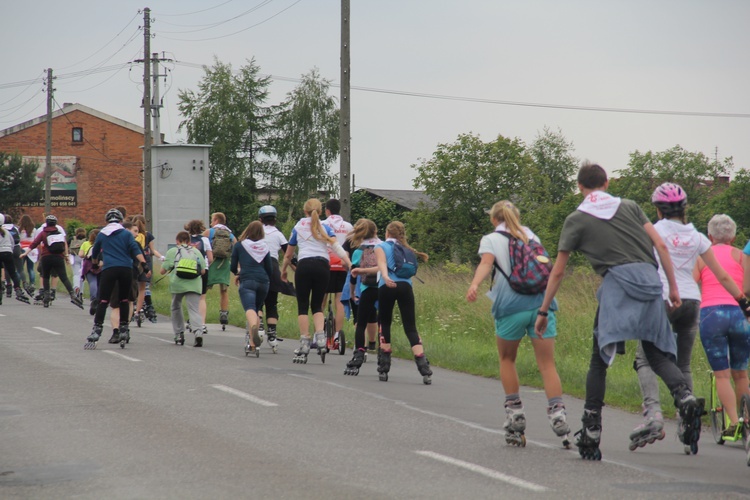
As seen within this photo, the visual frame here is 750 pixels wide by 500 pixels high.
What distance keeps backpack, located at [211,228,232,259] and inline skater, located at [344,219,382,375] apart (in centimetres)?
574

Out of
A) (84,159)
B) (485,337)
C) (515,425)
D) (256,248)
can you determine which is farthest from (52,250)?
(84,159)

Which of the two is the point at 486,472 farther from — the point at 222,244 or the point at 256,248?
the point at 222,244

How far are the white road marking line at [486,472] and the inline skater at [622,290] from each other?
0.84 m

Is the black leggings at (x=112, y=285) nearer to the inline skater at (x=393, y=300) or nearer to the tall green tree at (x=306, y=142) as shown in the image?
the inline skater at (x=393, y=300)

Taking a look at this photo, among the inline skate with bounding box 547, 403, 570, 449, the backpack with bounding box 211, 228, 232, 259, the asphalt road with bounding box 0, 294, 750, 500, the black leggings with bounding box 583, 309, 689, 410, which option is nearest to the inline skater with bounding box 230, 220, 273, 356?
the asphalt road with bounding box 0, 294, 750, 500

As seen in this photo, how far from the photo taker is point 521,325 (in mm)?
8195

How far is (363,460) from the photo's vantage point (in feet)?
24.4

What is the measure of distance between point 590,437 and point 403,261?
16.3 ft

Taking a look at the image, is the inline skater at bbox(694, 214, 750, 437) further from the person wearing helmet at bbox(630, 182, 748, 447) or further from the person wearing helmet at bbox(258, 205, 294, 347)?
the person wearing helmet at bbox(258, 205, 294, 347)

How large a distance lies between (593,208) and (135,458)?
3.56 metres

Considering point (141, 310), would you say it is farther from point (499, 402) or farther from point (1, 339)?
point (499, 402)

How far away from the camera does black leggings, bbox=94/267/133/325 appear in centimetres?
1548

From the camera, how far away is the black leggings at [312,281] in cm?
1374

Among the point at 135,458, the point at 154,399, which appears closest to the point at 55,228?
the point at 154,399
